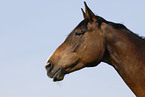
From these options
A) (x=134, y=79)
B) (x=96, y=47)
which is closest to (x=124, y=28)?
(x=96, y=47)

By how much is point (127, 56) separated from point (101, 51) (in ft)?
1.95

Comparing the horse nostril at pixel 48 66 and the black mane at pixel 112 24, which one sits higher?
the black mane at pixel 112 24

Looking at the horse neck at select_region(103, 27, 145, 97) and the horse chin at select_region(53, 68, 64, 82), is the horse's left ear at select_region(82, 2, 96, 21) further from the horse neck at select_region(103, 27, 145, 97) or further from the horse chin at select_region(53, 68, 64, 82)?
the horse chin at select_region(53, 68, 64, 82)

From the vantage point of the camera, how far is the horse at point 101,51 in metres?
5.23

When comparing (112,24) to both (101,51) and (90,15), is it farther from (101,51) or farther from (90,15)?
(101,51)

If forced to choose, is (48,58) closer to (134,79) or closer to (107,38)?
(107,38)

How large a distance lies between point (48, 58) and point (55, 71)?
14.3 inches

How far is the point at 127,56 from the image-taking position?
5.29 meters

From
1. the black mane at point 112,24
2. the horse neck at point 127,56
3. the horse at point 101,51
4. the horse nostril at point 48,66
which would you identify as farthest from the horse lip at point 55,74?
the black mane at point 112,24

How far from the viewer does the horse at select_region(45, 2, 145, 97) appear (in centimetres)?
523

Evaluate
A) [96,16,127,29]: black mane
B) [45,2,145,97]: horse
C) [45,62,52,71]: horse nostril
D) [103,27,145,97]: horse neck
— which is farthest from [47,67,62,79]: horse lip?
[96,16,127,29]: black mane

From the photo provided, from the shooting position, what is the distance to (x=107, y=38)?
215 inches

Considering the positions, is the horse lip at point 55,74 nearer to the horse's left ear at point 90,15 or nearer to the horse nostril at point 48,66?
the horse nostril at point 48,66

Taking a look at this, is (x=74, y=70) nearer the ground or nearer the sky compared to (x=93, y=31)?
nearer the ground
